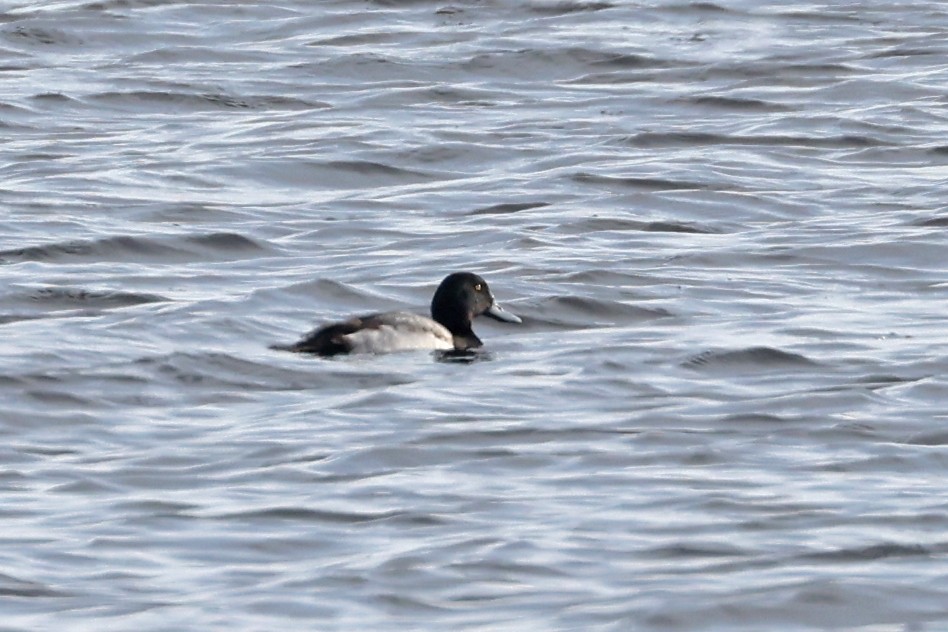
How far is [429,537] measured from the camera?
852 cm

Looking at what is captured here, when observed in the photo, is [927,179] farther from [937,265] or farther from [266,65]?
[266,65]

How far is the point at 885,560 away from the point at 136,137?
1214cm

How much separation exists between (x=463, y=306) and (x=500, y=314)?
0.26 metres

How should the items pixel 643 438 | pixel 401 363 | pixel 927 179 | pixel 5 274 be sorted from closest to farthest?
pixel 643 438 → pixel 401 363 → pixel 5 274 → pixel 927 179

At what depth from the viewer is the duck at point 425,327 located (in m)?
12.2

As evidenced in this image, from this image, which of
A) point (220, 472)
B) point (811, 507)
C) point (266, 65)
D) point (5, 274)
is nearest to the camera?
point (811, 507)

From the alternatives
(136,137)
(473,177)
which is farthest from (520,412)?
(136,137)

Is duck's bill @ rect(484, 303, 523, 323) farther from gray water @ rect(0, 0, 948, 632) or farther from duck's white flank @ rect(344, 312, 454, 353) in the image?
duck's white flank @ rect(344, 312, 454, 353)

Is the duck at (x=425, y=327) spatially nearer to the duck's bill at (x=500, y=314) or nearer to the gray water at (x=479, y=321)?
the duck's bill at (x=500, y=314)

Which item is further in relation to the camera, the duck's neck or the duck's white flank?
the duck's neck

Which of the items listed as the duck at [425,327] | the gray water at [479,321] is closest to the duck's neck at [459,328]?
the duck at [425,327]

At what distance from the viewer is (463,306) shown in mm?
13148

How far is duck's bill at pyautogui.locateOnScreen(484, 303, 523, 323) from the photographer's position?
43.6 feet

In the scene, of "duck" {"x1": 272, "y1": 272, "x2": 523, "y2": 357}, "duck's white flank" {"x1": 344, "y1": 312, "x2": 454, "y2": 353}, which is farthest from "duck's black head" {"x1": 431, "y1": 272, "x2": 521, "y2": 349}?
"duck's white flank" {"x1": 344, "y1": 312, "x2": 454, "y2": 353}
